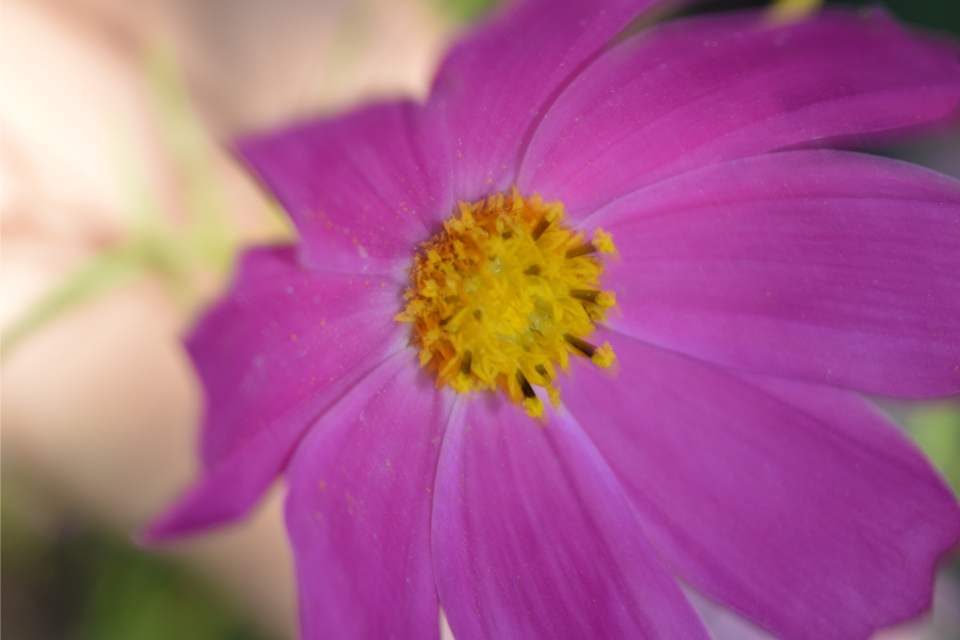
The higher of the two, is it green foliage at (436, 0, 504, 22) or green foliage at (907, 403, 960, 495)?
green foliage at (436, 0, 504, 22)

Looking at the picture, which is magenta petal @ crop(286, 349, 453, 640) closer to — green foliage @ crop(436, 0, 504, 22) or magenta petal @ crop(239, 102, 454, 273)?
magenta petal @ crop(239, 102, 454, 273)

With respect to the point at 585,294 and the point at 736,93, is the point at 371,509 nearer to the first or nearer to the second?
the point at 585,294

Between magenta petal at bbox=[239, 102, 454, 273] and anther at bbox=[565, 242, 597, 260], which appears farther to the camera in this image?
anther at bbox=[565, 242, 597, 260]

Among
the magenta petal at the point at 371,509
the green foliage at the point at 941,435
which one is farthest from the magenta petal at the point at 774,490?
the green foliage at the point at 941,435

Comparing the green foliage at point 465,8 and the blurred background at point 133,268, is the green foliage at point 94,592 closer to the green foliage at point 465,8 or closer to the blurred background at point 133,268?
the blurred background at point 133,268

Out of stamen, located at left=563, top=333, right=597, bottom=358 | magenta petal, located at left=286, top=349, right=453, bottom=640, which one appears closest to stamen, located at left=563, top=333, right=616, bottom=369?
stamen, located at left=563, top=333, right=597, bottom=358
